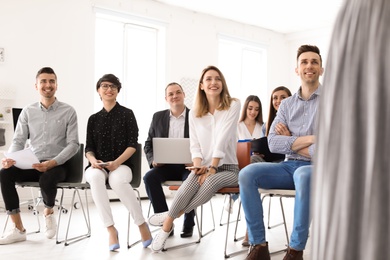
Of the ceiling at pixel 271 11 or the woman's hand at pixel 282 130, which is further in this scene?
the ceiling at pixel 271 11

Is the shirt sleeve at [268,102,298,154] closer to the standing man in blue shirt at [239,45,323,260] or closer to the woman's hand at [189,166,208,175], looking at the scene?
the standing man in blue shirt at [239,45,323,260]

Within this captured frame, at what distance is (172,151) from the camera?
3398 millimetres

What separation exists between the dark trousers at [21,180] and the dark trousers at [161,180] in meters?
0.67

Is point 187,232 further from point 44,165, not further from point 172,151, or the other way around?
point 44,165

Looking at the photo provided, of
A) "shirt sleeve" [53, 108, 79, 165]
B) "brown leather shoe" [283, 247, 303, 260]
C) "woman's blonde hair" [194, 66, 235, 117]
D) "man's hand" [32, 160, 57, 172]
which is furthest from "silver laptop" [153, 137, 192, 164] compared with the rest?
"brown leather shoe" [283, 247, 303, 260]

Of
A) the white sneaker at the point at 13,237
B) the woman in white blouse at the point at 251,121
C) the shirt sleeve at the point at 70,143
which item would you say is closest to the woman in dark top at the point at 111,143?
the shirt sleeve at the point at 70,143

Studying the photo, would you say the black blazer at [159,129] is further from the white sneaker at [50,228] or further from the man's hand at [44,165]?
the white sneaker at [50,228]

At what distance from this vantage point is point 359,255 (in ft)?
0.68

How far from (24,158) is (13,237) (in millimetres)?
573

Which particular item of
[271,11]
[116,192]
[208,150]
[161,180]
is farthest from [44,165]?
[271,11]

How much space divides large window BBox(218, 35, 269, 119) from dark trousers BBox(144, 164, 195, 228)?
16.6ft

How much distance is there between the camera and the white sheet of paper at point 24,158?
10.6 ft

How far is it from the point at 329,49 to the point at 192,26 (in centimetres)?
776

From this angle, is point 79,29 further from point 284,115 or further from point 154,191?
point 284,115
